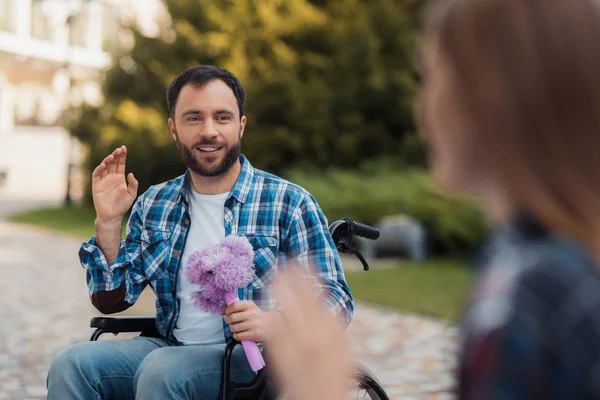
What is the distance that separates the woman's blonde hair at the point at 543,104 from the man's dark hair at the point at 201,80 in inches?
75.5

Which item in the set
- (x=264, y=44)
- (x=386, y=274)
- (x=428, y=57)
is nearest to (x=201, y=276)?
(x=428, y=57)

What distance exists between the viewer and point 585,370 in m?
1.02

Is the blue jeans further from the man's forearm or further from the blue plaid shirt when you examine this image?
the man's forearm

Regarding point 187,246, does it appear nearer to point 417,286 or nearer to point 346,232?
point 346,232

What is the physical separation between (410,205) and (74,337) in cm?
671

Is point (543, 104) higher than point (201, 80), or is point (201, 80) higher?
point (543, 104)

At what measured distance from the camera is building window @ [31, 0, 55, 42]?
1451 inches

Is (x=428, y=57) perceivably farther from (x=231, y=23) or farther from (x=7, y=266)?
(x=231, y=23)

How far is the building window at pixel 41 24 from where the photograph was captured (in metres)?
36.8

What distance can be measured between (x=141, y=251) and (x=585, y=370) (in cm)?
204

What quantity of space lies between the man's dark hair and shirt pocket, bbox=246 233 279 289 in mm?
464

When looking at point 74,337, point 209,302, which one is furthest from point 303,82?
point 209,302

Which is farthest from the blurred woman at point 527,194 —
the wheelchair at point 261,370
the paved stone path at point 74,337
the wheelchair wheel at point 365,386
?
the paved stone path at point 74,337

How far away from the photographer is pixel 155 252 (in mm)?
2859
